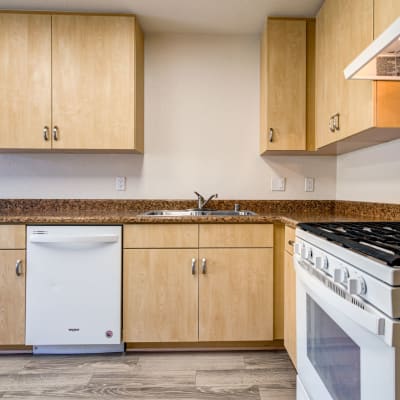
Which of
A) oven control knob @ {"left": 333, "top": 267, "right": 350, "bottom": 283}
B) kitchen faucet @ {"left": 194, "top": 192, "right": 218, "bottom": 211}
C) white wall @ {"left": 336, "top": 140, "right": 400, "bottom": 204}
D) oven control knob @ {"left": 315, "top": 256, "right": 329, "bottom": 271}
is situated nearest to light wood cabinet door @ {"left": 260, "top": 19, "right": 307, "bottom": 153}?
white wall @ {"left": 336, "top": 140, "right": 400, "bottom": 204}

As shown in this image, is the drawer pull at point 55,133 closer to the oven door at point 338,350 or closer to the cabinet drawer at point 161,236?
the cabinet drawer at point 161,236

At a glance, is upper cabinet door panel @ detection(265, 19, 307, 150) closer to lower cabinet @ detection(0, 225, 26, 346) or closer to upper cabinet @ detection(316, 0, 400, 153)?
upper cabinet @ detection(316, 0, 400, 153)

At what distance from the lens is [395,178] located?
5.36 feet

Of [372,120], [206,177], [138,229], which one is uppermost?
[372,120]

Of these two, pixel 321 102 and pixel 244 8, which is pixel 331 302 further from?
pixel 244 8

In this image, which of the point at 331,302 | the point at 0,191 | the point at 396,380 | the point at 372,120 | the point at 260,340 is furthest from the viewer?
the point at 0,191

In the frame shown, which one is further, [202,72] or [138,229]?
[202,72]

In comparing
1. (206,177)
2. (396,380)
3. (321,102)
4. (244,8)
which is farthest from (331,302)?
(244,8)

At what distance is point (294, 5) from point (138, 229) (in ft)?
5.77

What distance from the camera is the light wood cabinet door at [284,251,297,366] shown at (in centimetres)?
153

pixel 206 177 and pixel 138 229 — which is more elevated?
pixel 206 177

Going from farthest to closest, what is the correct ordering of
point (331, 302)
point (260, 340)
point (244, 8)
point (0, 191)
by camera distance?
point (0, 191)
point (244, 8)
point (260, 340)
point (331, 302)

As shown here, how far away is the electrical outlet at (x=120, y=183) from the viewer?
2260 millimetres

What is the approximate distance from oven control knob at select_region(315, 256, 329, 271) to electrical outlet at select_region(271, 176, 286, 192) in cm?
133
